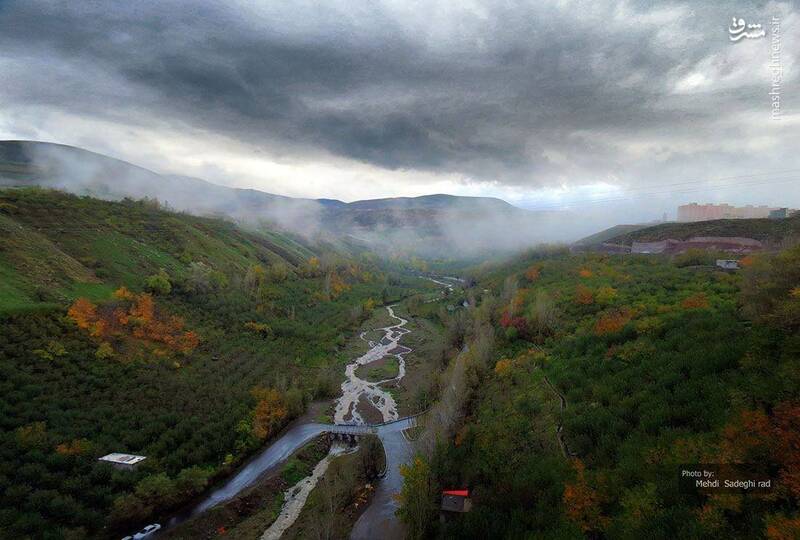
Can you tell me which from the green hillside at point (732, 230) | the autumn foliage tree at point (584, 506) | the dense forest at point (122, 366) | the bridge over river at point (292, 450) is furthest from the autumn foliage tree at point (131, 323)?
the green hillside at point (732, 230)

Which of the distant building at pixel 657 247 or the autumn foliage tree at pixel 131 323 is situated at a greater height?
the distant building at pixel 657 247

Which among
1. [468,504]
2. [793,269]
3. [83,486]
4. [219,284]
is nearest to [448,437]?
[468,504]

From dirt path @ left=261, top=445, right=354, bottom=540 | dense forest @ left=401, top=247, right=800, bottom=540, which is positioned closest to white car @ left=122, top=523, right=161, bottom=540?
dirt path @ left=261, top=445, right=354, bottom=540

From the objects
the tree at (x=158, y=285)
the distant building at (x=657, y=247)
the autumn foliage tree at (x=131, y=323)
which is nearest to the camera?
the autumn foliage tree at (x=131, y=323)

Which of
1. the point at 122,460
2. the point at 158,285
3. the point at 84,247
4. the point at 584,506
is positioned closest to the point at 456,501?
the point at 584,506

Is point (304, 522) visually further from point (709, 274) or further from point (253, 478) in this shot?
point (709, 274)

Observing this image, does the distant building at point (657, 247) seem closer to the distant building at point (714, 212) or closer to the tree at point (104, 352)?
the distant building at point (714, 212)
